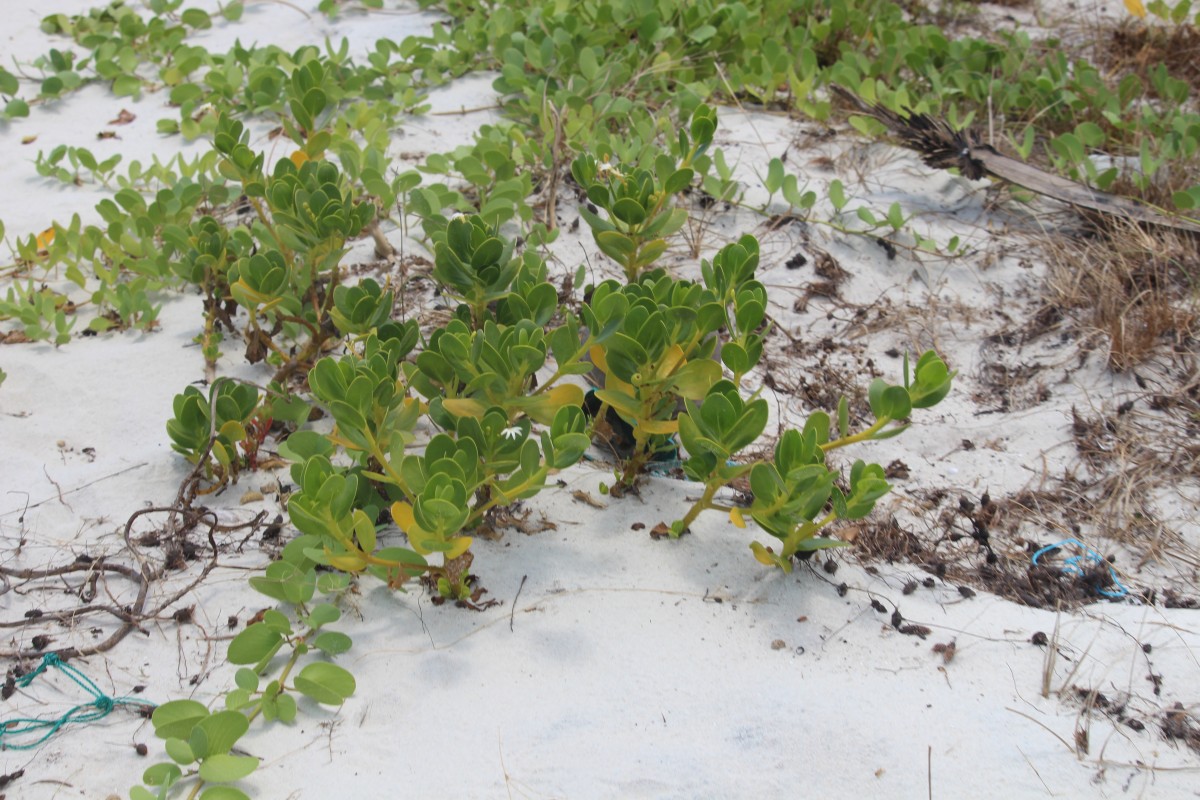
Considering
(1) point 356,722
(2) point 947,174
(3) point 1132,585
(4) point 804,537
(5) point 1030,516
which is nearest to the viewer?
(1) point 356,722

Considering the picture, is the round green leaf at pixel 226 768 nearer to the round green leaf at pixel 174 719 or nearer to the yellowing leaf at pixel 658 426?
the round green leaf at pixel 174 719

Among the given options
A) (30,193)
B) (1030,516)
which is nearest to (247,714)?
(1030,516)

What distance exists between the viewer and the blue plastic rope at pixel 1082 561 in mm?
1917

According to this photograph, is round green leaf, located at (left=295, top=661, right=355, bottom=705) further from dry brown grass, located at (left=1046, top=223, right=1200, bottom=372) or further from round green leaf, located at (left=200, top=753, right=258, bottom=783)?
dry brown grass, located at (left=1046, top=223, right=1200, bottom=372)

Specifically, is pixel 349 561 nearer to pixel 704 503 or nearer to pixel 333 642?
pixel 333 642

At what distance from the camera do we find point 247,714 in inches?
63.9

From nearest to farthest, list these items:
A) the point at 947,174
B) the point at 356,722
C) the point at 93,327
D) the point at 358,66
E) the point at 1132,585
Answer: the point at 356,722
the point at 1132,585
the point at 93,327
the point at 947,174
the point at 358,66

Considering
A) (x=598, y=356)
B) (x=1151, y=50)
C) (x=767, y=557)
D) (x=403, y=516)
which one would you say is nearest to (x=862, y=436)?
(x=767, y=557)

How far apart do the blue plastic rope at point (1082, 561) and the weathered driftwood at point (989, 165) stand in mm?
1238

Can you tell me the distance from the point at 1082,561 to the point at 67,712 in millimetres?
1844

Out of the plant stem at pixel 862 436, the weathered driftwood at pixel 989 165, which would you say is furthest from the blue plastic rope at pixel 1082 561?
the weathered driftwood at pixel 989 165

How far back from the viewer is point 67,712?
5.40 ft

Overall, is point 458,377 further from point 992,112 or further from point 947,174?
point 992,112

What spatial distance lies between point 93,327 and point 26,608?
0.96 meters
